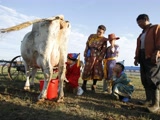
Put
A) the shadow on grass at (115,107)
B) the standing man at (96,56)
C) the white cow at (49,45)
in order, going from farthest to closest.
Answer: the standing man at (96,56) → the white cow at (49,45) → the shadow on grass at (115,107)

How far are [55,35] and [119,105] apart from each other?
2.31 m

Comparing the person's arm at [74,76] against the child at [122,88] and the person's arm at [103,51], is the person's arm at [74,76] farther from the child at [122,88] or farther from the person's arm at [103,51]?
the child at [122,88]

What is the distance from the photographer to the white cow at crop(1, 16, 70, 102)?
6.07 meters

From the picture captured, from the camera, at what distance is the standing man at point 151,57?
5.89 m

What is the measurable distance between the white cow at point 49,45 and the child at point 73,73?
1262 mm

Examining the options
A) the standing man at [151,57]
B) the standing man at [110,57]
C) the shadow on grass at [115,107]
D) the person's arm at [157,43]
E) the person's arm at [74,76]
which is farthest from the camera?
Answer: the standing man at [110,57]

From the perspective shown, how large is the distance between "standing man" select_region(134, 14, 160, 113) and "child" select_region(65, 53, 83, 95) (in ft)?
7.10

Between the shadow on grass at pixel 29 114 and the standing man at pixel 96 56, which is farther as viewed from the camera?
the standing man at pixel 96 56

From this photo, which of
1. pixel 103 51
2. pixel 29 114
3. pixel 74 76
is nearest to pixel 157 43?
pixel 103 51

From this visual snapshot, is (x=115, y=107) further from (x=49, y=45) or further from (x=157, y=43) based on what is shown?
(x=49, y=45)

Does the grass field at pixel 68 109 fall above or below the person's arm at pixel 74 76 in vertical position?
below

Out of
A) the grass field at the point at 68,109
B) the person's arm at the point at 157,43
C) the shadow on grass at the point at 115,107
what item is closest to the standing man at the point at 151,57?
the person's arm at the point at 157,43

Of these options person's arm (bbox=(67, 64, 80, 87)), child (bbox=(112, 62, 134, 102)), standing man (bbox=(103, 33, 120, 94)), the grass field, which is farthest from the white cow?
standing man (bbox=(103, 33, 120, 94))

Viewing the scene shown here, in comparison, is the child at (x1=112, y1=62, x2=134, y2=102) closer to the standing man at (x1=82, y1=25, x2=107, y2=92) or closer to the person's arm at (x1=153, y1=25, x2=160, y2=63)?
the standing man at (x1=82, y1=25, x2=107, y2=92)
